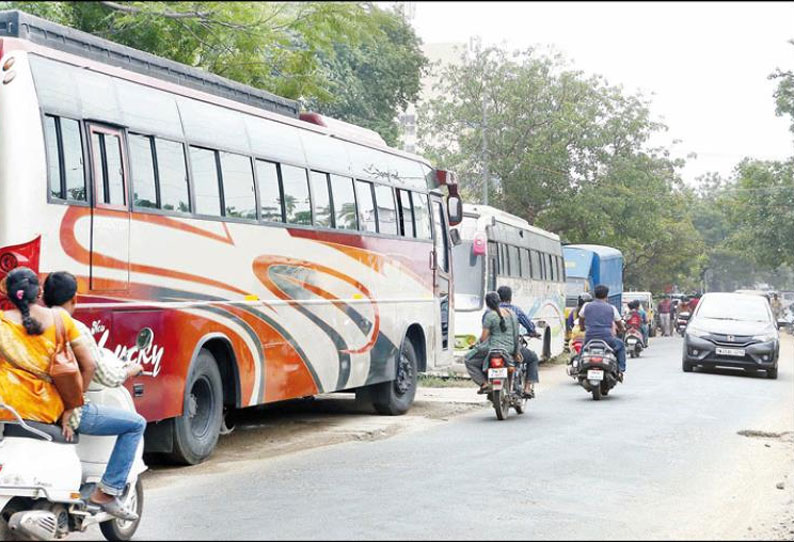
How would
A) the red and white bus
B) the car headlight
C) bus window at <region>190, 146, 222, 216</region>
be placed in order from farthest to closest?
the car headlight < bus window at <region>190, 146, 222, 216</region> < the red and white bus

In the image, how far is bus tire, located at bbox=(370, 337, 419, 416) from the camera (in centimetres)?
1593

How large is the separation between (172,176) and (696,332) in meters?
16.6

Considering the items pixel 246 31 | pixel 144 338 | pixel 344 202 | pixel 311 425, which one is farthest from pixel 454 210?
pixel 144 338

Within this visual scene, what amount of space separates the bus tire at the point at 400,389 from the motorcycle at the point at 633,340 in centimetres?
1699

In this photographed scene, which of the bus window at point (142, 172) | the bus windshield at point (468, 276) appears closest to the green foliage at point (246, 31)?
the bus window at point (142, 172)

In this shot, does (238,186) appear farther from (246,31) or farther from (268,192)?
(246,31)

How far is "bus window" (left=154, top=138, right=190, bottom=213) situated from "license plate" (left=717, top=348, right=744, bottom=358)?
640 inches

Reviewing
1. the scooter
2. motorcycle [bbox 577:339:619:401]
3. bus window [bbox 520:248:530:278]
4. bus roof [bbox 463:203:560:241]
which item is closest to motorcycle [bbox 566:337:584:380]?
motorcycle [bbox 577:339:619:401]

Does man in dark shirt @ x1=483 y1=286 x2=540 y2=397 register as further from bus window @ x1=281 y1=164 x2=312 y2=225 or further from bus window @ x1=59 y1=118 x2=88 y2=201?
bus window @ x1=59 y1=118 x2=88 y2=201

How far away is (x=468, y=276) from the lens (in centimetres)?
2377

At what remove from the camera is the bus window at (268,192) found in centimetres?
1209

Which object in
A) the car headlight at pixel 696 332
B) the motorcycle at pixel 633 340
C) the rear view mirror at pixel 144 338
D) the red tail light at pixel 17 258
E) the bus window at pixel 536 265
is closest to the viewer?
the red tail light at pixel 17 258

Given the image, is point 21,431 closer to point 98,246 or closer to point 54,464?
point 54,464

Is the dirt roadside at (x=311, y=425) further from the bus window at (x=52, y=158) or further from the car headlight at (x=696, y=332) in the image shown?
the car headlight at (x=696, y=332)
